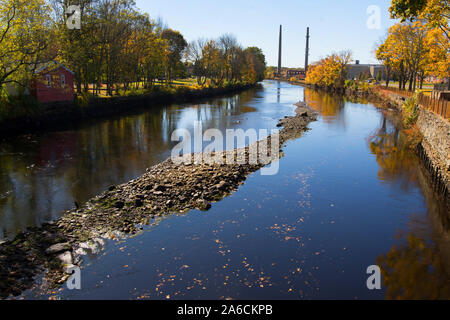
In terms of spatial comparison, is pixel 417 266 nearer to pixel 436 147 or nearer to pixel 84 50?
pixel 436 147

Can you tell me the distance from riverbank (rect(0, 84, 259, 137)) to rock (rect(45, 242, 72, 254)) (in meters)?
20.5

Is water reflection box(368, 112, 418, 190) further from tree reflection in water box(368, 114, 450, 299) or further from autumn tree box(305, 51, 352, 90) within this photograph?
autumn tree box(305, 51, 352, 90)

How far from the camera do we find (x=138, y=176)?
18312mm

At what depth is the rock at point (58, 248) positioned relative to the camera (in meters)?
10.5

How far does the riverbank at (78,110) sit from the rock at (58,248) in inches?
807

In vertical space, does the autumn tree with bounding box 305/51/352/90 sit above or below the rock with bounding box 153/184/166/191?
above

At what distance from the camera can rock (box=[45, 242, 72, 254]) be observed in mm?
10516

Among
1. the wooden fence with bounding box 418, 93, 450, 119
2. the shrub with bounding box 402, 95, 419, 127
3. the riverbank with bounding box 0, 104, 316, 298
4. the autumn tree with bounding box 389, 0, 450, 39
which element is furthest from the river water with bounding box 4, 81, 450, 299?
the shrub with bounding box 402, 95, 419, 127

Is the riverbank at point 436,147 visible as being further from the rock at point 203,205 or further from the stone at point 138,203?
the stone at point 138,203

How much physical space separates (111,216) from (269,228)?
5.78 m

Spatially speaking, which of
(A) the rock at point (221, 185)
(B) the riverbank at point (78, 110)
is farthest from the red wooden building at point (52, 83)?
(A) the rock at point (221, 185)

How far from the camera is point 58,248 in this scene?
10.6 metres

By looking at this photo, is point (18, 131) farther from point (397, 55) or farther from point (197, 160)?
point (397, 55)

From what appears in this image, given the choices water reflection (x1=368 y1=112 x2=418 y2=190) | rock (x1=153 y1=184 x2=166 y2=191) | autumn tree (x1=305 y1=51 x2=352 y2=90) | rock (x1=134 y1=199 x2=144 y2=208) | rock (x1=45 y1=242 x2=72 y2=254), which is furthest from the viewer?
autumn tree (x1=305 y1=51 x2=352 y2=90)
